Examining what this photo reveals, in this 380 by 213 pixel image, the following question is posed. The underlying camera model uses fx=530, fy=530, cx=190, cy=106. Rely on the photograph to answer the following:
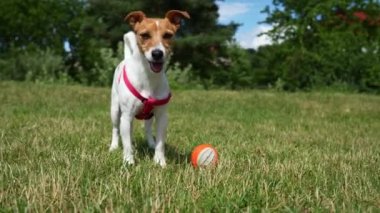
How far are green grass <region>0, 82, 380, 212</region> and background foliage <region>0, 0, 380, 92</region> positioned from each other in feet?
43.8

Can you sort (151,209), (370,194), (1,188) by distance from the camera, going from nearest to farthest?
1. (151,209)
2. (1,188)
3. (370,194)

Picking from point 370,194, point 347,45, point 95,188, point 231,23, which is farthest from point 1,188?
point 231,23

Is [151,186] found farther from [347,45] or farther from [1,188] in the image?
[347,45]

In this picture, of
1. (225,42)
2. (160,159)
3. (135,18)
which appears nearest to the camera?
(160,159)

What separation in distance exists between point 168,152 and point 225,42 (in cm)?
2236

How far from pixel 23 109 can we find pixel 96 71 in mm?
12220

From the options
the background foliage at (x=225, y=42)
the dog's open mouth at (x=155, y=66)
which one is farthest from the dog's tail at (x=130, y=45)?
the background foliage at (x=225, y=42)

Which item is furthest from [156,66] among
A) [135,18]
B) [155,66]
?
[135,18]

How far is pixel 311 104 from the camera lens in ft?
45.2

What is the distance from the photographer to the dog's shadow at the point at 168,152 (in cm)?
544

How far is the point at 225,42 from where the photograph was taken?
28.0 meters

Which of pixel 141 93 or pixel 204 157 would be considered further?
pixel 141 93

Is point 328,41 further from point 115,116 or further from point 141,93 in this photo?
point 141,93

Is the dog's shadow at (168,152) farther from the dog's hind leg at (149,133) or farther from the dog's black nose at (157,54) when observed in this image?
the dog's black nose at (157,54)
